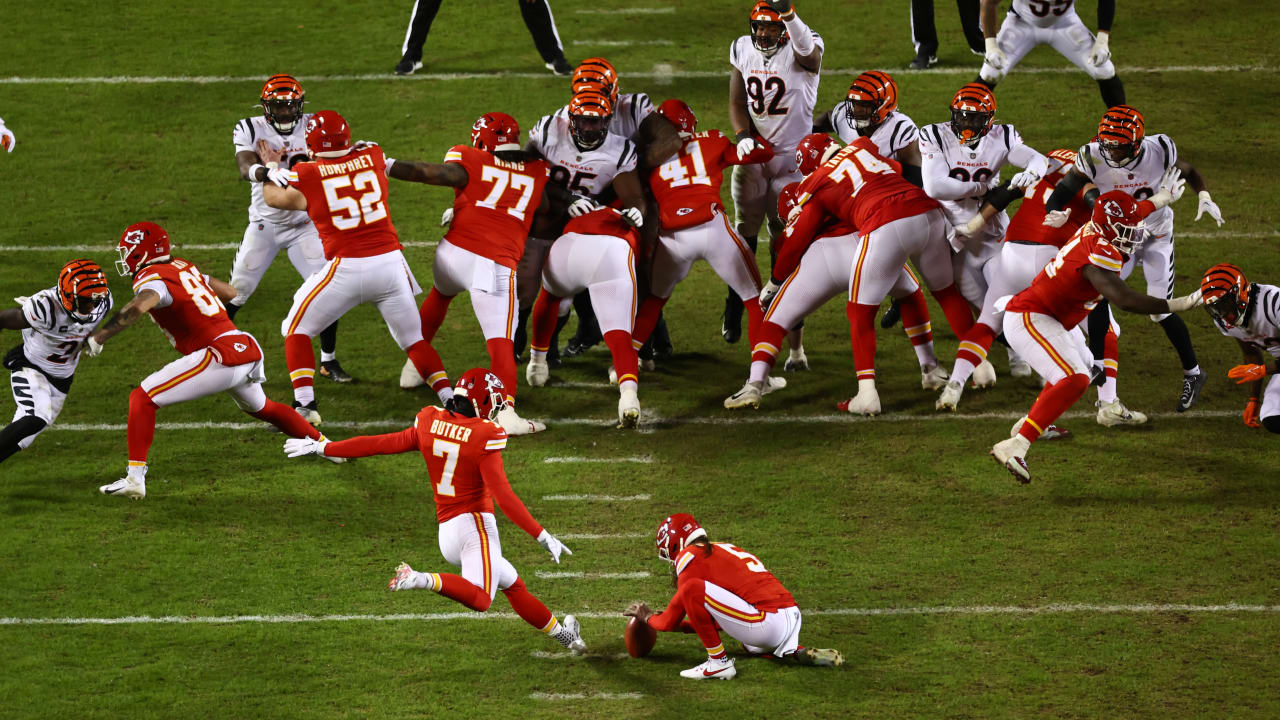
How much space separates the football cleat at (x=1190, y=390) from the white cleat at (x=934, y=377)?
1362 mm

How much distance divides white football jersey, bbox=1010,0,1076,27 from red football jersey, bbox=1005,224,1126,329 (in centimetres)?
352

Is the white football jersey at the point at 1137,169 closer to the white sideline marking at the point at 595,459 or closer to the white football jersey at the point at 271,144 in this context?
the white sideline marking at the point at 595,459

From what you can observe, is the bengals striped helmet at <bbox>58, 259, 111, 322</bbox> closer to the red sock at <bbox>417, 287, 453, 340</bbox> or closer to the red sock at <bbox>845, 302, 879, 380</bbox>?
the red sock at <bbox>417, 287, 453, 340</bbox>

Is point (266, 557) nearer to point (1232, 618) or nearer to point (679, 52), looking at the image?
point (1232, 618)

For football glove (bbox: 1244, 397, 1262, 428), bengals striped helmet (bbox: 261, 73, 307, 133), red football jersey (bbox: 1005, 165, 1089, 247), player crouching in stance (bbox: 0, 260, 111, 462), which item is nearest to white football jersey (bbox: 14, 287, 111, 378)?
player crouching in stance (bbox: 0, 260, 111, 462)

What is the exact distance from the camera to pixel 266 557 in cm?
786

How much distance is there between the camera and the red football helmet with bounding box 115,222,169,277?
838cm

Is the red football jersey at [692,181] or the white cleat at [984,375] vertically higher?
the red football jersey at [692,181]

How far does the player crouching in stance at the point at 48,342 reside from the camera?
828 cm

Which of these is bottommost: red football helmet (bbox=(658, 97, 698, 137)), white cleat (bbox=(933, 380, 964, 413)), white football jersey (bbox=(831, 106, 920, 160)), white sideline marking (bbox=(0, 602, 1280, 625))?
white sideline marking (bbox=(0, 602, 1280, 625))

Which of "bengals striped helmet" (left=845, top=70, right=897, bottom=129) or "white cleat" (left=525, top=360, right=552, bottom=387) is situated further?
"white cleat" (left=525, top=360, right=552, bottom=387)

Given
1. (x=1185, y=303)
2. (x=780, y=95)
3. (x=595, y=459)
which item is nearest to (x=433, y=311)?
(x=595, y=459)

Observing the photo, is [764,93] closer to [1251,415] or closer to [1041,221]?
[1041,221]

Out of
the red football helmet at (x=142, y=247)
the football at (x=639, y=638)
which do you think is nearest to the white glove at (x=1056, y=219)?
the football at (x=639, y=638)
